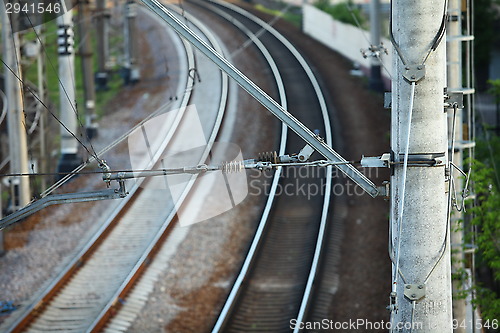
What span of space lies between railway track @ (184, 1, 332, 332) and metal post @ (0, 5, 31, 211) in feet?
17.1

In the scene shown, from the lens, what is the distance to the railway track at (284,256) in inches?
486

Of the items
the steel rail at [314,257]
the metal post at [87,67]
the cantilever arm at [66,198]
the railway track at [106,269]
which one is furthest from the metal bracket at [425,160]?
the metal post at [87,67]

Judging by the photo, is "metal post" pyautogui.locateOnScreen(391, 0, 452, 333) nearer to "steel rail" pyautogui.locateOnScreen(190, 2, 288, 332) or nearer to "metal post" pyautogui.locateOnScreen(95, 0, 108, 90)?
"steel rail" pyautogui.locateOnScreen(190, 2, 288, 332)

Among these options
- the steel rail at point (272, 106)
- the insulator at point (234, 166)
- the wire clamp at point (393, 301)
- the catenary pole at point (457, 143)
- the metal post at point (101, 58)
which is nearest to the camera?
the wire clamp at point (393, 301)

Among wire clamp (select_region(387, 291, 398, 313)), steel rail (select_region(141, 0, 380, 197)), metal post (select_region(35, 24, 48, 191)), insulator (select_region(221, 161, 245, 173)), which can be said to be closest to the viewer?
wire clamp (select_region(387, 291, 398, 313))

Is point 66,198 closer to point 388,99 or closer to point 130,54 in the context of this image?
point 388,99

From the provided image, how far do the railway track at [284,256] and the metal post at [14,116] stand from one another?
17.1 ft

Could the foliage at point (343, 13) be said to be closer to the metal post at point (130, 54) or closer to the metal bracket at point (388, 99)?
the metal post at point (130, 54)

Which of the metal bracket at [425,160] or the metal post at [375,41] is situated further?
the metal post at [375,41]

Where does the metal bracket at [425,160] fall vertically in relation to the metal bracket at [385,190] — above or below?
above

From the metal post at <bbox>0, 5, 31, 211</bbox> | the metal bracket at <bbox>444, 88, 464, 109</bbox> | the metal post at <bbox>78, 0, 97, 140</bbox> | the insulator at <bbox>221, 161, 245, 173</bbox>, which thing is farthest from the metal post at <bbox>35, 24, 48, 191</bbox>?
the metal bracket at <bbox>444, 88, 464, 109</bbox>

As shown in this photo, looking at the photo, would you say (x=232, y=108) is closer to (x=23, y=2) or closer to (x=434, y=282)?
(x=23, y=2)

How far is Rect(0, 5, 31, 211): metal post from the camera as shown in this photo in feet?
52.3

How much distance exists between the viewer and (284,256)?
14438 millimetres
